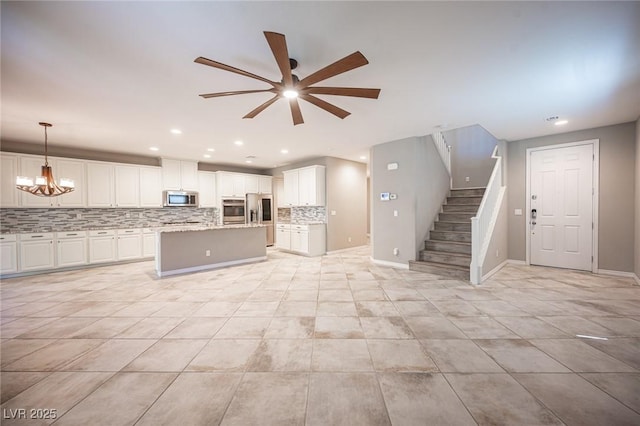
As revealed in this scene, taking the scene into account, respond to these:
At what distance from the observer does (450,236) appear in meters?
5.12

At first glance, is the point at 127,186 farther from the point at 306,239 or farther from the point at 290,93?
the point at 290,93

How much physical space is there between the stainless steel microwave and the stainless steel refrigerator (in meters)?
1.55

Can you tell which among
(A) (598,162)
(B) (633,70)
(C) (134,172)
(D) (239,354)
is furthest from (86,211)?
(A) (598,162)

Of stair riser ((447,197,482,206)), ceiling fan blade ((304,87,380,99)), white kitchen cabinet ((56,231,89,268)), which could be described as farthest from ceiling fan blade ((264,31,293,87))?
white kitchen cabinet ((56,231,89,268))

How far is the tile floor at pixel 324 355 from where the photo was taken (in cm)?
154

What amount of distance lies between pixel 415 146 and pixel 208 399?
5.07 m

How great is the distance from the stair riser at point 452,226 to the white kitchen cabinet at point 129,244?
7.29m

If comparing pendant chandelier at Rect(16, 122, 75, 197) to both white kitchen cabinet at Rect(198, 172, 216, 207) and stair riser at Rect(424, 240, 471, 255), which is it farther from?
stair riser at Rect(424, 240, 471, 255)

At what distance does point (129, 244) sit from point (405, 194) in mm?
6716

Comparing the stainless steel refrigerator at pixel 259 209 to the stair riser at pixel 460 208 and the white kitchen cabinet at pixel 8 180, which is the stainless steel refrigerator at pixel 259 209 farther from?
the stair riser at pixel 460 208

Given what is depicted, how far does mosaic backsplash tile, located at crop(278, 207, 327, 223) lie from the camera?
6.97 meters

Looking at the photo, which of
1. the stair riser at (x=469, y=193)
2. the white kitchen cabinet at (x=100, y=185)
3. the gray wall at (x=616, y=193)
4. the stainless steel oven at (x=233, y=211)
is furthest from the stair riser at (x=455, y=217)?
the white kitchen cabinet at (x=100, y=185)

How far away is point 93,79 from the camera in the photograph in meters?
2.67

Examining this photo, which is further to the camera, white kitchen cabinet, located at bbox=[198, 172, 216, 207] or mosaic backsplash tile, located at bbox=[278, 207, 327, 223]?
white kitchen cabinet, located at bbox=[198, 172, 216, 207]
